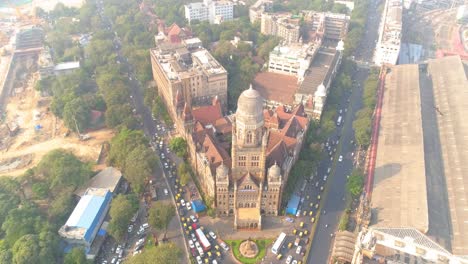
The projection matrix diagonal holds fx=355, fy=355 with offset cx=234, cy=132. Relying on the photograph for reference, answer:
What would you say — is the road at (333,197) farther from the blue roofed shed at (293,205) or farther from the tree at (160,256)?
the tree at (160,256)

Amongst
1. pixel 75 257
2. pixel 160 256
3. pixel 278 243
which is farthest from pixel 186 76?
pixel 75 257

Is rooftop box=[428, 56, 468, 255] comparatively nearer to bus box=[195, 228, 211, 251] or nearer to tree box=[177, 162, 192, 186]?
bus box=[195, 228, 211, 251]

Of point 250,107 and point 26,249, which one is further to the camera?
point 250,107

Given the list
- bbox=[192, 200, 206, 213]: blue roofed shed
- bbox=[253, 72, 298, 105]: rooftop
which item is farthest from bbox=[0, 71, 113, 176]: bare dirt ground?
bbox=[253, 72, 298, 105]: rooftop

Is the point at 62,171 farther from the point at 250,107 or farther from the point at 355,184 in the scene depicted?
the point at 355,184

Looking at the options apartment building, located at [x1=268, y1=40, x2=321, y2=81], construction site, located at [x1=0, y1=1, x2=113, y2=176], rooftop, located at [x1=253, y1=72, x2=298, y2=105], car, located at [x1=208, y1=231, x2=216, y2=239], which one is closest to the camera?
car, located at [x1=208, y1=231, x2=216, y2=239]
